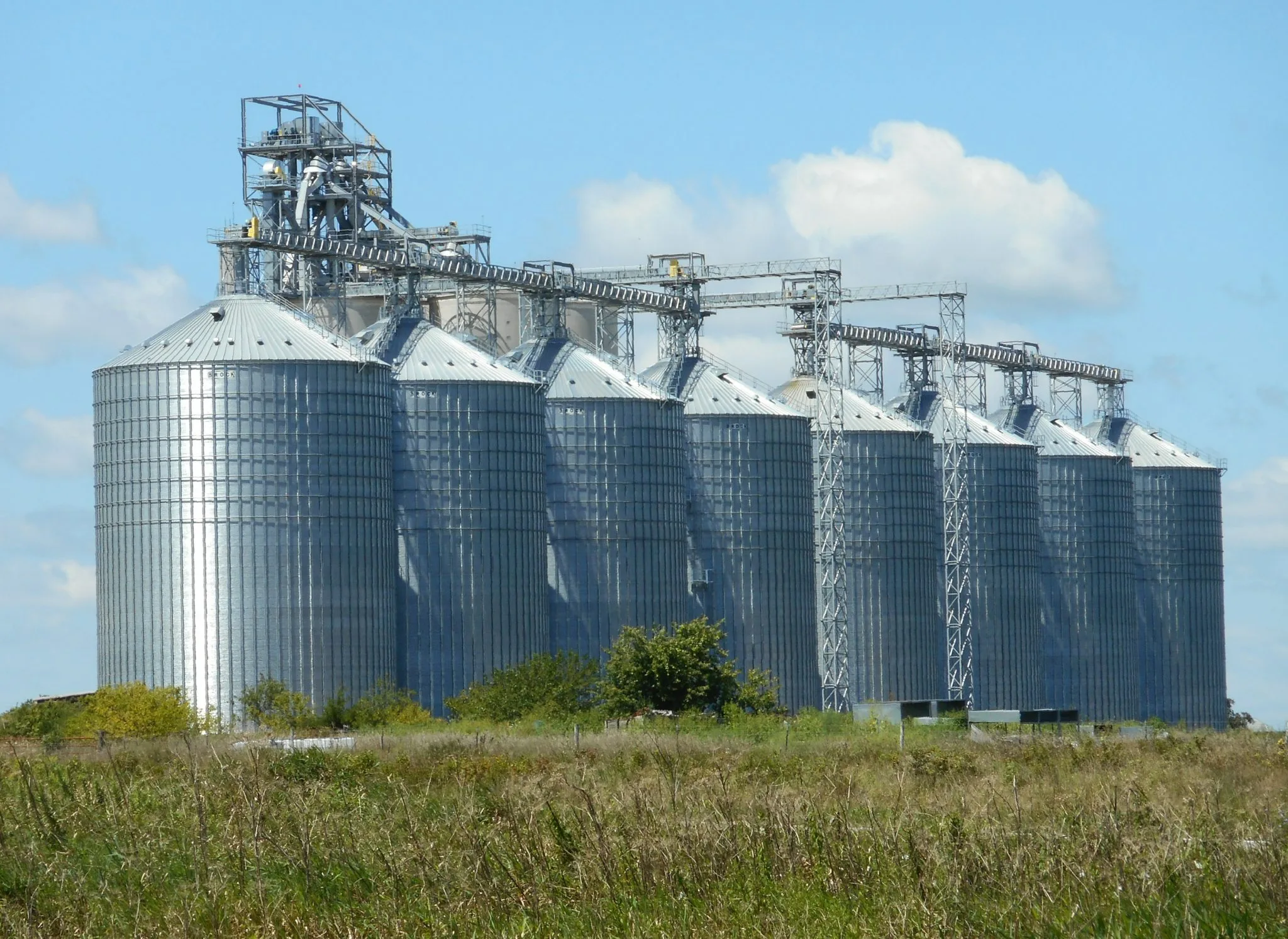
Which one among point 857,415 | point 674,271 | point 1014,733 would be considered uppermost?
point 674,271

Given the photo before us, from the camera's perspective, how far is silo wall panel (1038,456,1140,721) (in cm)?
12075

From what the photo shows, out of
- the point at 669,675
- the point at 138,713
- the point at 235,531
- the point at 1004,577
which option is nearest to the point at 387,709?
the point at 235,531

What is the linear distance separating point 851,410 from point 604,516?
821 inches

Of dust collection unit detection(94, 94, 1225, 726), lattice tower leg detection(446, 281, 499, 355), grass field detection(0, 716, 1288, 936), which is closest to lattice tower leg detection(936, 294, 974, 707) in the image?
dust collection unit detection(94, 94, 1225, 726)

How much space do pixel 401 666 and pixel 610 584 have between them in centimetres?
1113

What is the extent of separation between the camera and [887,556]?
106 metres

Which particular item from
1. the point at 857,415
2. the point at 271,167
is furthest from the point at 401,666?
the point at 857,415

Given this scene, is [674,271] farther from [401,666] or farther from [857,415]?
[401,666]

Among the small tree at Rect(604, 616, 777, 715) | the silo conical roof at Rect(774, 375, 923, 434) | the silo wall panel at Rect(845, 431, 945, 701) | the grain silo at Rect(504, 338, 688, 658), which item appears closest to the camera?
the small tree at Rect(604, 616, 777, 715)

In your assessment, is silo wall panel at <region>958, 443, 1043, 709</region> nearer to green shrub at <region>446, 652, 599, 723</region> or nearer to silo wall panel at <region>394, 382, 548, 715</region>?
silo wall panel at <region>394, 382, 548, 715</region>

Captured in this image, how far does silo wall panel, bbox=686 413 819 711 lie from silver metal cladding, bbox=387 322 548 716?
40.3 ft

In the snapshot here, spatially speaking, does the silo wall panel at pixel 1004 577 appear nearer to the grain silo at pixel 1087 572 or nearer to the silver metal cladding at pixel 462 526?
the grain silo at pixel 1087 572

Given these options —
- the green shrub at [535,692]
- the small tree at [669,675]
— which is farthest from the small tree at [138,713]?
the small tree at [669,675]

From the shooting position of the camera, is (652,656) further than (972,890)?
Yes
